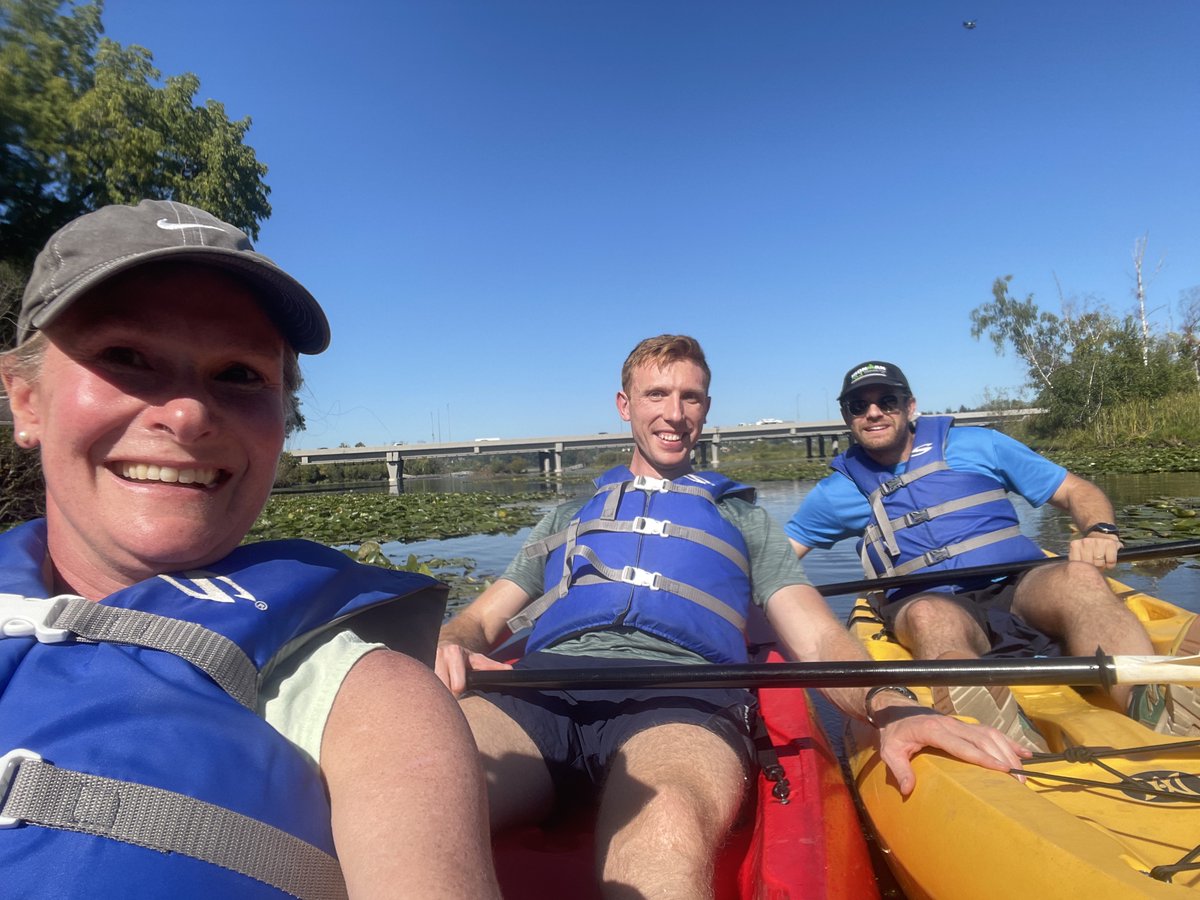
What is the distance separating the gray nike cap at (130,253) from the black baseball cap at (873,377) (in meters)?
3.28

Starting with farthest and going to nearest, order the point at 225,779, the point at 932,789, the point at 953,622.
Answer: the point at 953,622 → the point at 932,789 → the point at 225,779

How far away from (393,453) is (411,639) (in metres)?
42.2

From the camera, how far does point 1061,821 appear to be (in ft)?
4.89

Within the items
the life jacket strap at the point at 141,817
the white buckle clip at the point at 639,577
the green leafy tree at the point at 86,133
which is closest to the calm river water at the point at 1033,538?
the white buckle clip at the point at 639,577

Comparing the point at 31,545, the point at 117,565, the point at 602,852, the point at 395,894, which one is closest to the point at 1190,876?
the point at 602,852

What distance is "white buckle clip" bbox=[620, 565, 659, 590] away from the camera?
7.92 feet

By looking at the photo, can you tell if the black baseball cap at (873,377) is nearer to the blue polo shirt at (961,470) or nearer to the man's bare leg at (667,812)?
the blue polo shirt at (961,470)

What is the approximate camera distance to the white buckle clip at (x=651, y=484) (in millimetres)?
2750

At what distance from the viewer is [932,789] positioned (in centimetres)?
175

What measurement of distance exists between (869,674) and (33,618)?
1.74 m

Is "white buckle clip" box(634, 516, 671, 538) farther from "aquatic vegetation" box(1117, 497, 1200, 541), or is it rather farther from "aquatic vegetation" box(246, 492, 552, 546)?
"aquatic vegetation" box(246, 492, 552, 546)

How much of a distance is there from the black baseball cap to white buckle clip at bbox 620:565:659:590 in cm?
198

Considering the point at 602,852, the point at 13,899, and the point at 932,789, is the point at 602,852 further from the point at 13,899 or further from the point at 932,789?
the point at 13,899

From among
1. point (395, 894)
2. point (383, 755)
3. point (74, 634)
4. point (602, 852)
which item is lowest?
point (602, 852)
